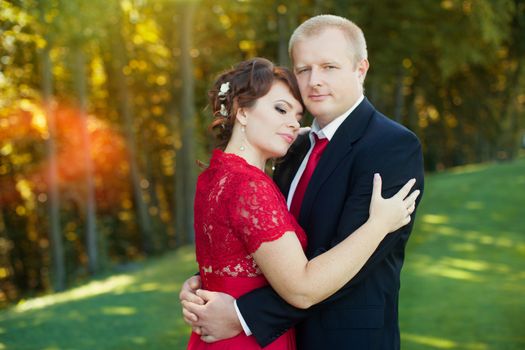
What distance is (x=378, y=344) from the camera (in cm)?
326

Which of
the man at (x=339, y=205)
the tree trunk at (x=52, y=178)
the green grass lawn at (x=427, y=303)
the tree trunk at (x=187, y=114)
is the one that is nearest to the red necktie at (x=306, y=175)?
the man at (x=339, y=205)

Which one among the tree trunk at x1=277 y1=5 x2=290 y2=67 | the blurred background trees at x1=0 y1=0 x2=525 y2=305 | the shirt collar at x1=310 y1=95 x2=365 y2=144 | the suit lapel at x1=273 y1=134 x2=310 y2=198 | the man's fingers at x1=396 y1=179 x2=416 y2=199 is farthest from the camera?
the blurred background trees at x1=0 y1=0 x2=525 y2=305

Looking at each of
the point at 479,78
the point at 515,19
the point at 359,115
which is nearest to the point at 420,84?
the point at 479,78

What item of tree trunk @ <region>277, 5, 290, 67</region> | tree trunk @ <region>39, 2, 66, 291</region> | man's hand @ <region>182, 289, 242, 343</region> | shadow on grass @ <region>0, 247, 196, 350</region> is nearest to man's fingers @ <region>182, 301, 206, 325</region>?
man's hand @ <region>182, 289, 242, 343</region>

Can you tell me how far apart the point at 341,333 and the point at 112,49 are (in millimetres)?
24829

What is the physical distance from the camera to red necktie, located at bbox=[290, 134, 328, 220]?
11.4 ft

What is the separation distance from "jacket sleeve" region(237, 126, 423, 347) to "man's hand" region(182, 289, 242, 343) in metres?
0.07

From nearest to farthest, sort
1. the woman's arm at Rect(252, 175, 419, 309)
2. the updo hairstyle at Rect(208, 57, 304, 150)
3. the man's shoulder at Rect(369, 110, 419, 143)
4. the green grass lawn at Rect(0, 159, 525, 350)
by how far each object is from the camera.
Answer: the woman's arm at Rect(252, 175, 419, 309), the man's shoulder at Rect(369, 110, 419, 143), the updo hairstyle at Rect(208, 57, 304, 150), the green grass lawn at Rect(0, 159, 525, 350)

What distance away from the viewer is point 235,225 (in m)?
3.07

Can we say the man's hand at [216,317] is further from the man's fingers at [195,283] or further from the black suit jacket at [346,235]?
the man's fingers at [195,283]

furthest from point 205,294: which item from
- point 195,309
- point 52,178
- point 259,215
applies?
point 52,178

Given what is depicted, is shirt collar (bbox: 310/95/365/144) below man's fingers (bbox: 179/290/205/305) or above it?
above

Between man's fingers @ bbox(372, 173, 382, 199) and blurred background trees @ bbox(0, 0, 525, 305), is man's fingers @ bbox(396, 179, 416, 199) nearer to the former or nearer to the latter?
man's fingers @ bbox(372, 173, 382, 199)

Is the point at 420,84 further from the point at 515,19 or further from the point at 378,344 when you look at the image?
the point at 378,344
